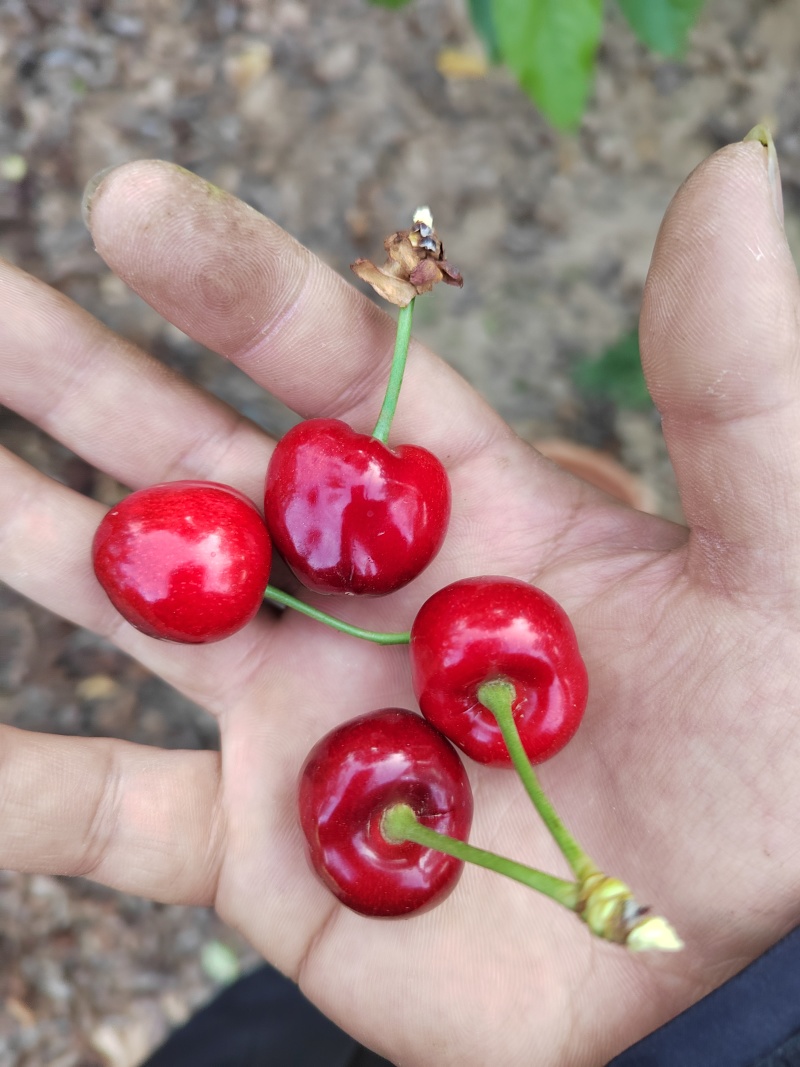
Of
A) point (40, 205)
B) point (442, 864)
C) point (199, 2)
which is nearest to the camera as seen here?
point (442, 864)

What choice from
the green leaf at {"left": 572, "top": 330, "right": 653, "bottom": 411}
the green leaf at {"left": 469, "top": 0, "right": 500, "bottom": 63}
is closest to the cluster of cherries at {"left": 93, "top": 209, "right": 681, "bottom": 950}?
the green leaf at {"left": 469, "top": 0, "right": 500, "bottom": 63}

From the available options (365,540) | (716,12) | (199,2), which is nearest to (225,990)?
(365,540)

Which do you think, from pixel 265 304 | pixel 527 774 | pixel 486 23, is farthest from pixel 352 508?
pixel 486 23

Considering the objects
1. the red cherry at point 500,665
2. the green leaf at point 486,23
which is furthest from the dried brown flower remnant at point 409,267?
the red cherry at point 500,665

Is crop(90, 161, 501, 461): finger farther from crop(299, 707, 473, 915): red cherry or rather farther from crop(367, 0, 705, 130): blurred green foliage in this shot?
crop(299, 707, 473, 915): red cherry

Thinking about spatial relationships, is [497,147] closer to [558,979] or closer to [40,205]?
[40,205]

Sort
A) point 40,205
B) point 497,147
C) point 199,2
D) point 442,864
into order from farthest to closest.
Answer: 1. point 497,147
2. point 199,2
3. point 40,205
4. point 442,864
